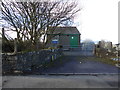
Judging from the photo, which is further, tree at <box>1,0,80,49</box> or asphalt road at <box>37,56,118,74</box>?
tree at <box>1,0,80,49</box>

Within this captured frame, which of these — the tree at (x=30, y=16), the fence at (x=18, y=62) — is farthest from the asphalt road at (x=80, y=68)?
the tree at (x=30, y=16)

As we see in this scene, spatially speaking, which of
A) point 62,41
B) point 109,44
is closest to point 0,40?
point 109,44

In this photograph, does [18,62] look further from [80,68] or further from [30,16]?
[30,16]

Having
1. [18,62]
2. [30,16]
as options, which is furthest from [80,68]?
[30,16]

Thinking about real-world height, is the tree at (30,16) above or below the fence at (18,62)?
above

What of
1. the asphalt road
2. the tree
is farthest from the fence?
the tree

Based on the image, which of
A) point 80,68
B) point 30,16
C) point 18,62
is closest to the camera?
point 18,62

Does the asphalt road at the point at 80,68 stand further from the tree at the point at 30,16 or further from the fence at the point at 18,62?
the tree at the point at 30,16

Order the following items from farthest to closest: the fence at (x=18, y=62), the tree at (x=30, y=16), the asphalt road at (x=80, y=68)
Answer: the tree at (x=30, y=16), the asphalt road at (x=80, y=68), the fence at (x=18, y=62)

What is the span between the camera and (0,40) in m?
11.9

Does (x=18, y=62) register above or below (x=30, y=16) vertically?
below

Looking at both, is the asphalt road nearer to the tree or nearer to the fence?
the fence

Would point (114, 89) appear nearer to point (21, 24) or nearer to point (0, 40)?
point (0, 40)

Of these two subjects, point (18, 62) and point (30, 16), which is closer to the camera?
point (18, 62)
